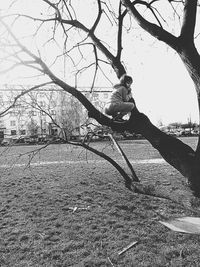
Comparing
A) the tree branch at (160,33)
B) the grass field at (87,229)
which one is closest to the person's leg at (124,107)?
the tree branch at (160,33)

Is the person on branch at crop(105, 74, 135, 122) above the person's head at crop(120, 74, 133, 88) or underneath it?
underneath

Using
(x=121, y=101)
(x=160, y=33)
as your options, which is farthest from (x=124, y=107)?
(x=160, y=33)

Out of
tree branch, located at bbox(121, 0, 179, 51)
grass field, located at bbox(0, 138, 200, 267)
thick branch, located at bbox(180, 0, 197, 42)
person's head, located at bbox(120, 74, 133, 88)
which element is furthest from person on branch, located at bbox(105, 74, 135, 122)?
grass field, located at bbox(0, 138, 200, 267)

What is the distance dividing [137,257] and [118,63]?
10.8ft

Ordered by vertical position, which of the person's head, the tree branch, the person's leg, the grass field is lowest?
the grass field

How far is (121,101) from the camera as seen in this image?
382 centimetres

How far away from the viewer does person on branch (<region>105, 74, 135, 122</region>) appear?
3.73 meters

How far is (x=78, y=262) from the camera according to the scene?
385 cm

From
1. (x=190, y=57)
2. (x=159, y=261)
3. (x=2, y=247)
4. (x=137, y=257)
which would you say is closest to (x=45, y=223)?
(x=2, y=247)

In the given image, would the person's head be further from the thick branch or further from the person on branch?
the thick branch

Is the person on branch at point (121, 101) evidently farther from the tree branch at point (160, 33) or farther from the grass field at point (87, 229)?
the grass field at point (87, 229)

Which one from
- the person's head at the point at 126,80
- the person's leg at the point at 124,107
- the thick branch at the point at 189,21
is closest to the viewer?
the thick branch at the point at 189,21

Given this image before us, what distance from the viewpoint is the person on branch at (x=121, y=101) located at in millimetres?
3734

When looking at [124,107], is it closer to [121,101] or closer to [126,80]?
[121,101]
